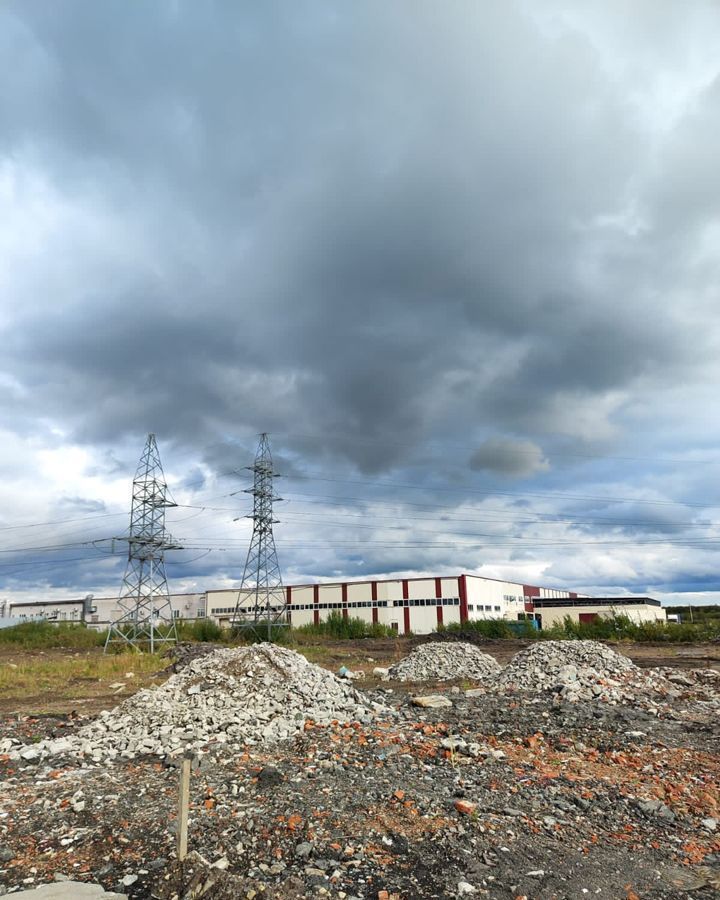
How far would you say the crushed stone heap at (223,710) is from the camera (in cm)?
1091

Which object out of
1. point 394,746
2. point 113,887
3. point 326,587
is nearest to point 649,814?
point 394,746

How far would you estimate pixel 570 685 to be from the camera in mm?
15906

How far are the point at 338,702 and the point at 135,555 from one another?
27775 millimetres

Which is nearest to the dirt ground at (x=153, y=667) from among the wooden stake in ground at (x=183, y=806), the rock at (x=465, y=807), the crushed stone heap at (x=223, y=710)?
the crushed stone heap at (x=223, y=710)

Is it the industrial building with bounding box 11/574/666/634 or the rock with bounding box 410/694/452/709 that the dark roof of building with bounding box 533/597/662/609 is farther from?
the rock with bounding box 410/694/452/709

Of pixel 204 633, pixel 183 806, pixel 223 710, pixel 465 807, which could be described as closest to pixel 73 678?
pixel 223 710

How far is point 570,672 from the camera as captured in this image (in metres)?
17.3

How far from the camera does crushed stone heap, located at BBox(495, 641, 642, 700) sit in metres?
15.6

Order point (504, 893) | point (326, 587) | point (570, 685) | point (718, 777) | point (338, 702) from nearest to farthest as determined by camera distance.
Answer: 1. point (504, 893)
2. point (718, 777)
3. point (338, 702)
4. point (570, 685)
5. point (326, 587)

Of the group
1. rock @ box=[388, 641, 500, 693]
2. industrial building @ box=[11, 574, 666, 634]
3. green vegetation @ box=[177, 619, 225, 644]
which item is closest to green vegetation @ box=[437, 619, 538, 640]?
industrial building @ box=[11, 574, 666, 634]

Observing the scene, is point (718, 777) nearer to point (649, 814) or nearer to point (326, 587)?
point (649, 814)

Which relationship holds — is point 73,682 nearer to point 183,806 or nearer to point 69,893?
point 69,893

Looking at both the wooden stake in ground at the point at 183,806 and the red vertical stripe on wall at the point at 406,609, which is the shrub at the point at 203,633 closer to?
the red vertical stripe on wall at the point at 406,609

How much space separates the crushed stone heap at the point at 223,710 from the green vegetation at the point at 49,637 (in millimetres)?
33258
